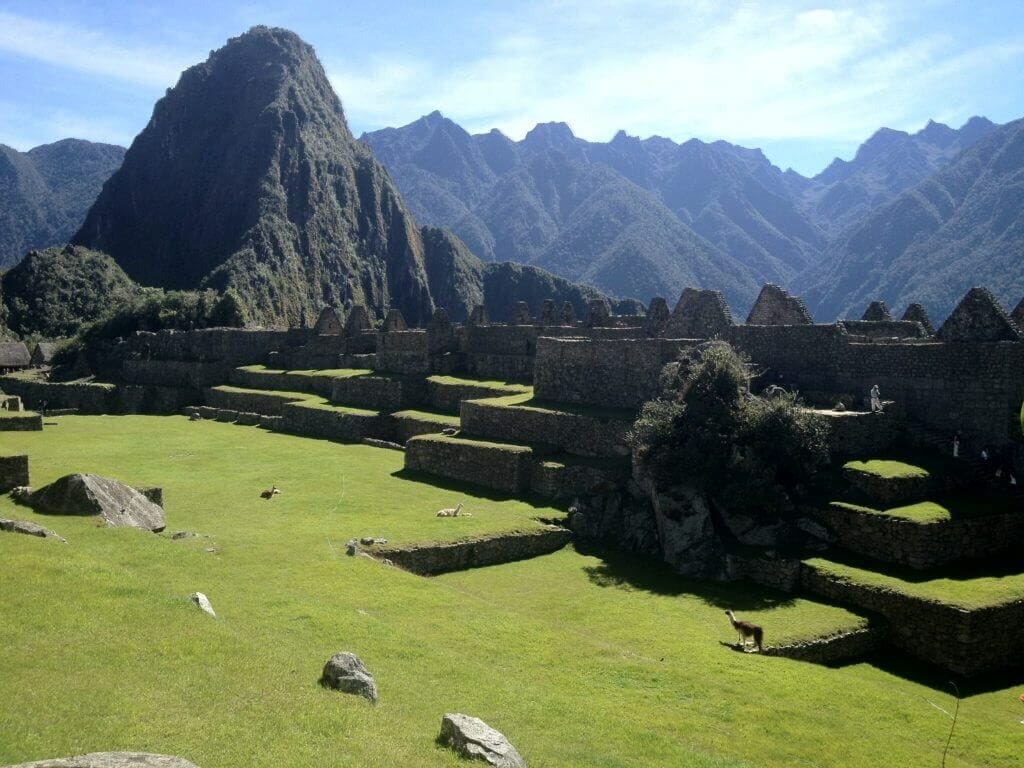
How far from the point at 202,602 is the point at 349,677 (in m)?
2.98

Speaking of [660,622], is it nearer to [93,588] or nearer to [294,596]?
[294,596]

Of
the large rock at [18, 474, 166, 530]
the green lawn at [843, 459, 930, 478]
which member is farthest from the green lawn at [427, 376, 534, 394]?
the large rock at [18, 474, 166, 530]

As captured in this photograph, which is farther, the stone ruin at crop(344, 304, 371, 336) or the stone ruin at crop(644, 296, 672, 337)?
the stone ruin at crop(344, 304, 371, 336)

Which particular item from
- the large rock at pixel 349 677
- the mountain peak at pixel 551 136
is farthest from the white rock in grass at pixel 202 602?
the mountain peak at pixel 551 136

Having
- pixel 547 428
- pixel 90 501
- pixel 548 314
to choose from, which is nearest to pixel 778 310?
pixel 547 428

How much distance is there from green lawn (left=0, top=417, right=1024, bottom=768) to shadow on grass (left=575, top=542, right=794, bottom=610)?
0.22 feet

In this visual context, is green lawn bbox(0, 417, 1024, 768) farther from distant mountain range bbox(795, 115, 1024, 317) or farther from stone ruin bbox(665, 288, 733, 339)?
distant mountain range bbox(795, 115, 1024, 317)

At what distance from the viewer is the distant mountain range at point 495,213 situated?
78938mm

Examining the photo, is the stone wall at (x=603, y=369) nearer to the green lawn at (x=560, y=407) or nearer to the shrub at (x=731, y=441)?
the green lawn at (x=560, y=407)

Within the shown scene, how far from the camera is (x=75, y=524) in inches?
545

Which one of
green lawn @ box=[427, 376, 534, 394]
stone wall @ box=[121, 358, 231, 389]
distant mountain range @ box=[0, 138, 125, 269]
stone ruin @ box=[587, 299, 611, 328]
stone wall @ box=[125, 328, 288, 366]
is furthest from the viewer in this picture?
distant mountain range @ box=[0, 138, 125, 269]

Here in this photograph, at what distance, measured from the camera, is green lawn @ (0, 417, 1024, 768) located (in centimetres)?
689

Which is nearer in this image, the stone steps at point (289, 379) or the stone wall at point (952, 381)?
the stone wall at point (952, 381)

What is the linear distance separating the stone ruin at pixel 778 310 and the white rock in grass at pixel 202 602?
21463 mm
